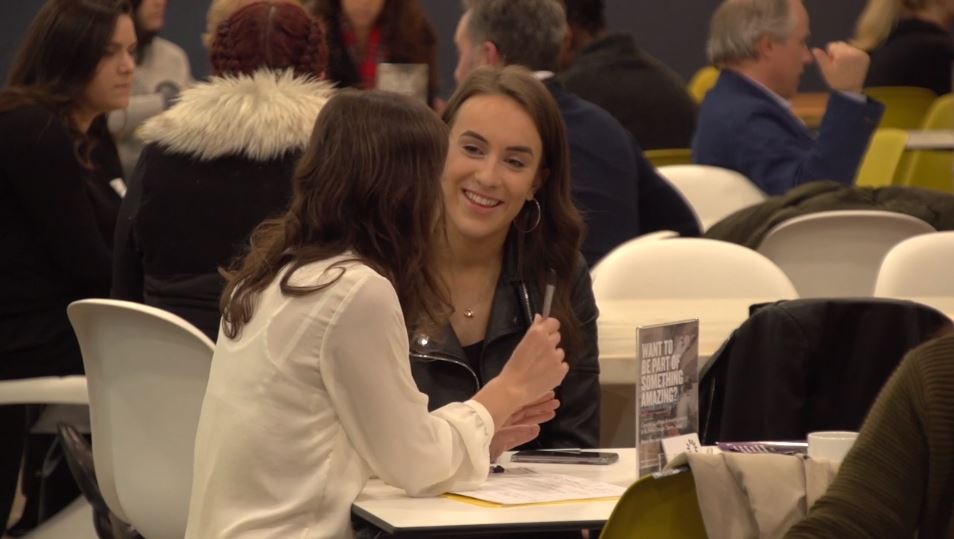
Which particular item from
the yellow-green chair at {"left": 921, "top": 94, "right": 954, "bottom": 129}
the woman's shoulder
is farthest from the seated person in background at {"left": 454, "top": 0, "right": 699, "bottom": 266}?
the yellow-green chair at {"left": 921, "top": 94, "right": 954, "bottom": 129}

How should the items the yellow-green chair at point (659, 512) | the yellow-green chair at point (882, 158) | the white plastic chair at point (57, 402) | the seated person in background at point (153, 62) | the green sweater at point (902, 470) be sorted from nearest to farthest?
the green sweater at point (902, 470)
the yellow-green chair at point (659, 512)
the white plastic chair at point (57, 402)
the yellow-green chair at point (882, 158)
the seated person in background at point (153, 62)

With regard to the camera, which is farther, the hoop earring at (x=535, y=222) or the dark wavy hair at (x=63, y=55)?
the dark wavy hair at (x=63, y=55)

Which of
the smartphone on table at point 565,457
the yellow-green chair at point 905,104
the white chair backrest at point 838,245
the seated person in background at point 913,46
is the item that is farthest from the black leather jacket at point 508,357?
the seated person in background at point 913,46

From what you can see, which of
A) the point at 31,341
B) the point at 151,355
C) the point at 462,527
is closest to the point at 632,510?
the point at 462,527

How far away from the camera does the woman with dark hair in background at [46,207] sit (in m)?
4.28

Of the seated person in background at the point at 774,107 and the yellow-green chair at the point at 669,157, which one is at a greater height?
the seated person in background at the point at 774,107

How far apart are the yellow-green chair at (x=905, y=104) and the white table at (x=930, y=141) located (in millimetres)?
1410

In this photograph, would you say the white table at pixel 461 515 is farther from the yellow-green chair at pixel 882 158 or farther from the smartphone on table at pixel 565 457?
the yellow-green chair at pixel 882 158

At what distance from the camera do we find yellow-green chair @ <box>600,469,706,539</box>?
1.90 metres

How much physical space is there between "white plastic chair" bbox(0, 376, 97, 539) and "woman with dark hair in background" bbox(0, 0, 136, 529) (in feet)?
0.25

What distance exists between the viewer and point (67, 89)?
446 centimetres

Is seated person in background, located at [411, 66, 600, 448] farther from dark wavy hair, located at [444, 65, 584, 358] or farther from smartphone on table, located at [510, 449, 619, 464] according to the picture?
smartphone on table, located at [510, 449, 619, 464]

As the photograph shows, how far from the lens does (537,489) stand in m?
2.49

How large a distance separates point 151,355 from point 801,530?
1.78 m
